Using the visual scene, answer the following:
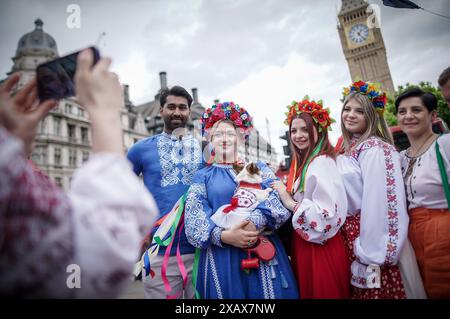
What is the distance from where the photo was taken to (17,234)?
59 cm

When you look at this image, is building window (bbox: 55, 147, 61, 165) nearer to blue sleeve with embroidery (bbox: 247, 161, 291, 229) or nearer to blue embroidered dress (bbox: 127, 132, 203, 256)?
blue embroidered dress (bbox: 127, 132, 203, 256)

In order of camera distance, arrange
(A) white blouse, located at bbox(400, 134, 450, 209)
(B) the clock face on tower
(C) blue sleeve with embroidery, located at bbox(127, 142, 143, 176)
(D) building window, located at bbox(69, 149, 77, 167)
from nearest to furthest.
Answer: (A) white blouse, located at bbox(400, 134, 450, 209) → (C) blue sleeve with embroidery, located at bbox(127, 142, 143, 176) → (D) building window, located at bbox(69, 149, 77, 167) → (B) the clock face on tower

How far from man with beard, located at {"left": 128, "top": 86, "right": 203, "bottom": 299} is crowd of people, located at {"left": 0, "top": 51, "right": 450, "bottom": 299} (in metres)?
0.01

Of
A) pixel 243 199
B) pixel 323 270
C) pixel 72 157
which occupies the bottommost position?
pixel 323 270

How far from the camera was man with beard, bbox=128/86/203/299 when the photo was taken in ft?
7.08

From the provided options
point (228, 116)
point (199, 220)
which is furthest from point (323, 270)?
point (228, 116)

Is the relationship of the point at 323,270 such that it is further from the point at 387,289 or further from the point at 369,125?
the point at 369,125

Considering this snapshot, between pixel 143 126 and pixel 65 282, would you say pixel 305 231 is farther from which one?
pixel 143 126

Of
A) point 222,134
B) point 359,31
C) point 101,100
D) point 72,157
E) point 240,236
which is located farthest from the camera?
point 359,31

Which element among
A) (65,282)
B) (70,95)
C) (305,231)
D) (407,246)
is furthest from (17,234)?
(407,246)

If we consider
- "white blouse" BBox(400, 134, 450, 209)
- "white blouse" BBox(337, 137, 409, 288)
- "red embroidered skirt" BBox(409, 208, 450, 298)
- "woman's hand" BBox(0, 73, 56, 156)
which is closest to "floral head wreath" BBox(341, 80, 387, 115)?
"white blouse" BBox(337, 137, 409, 288)

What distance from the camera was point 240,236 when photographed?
1724 mm

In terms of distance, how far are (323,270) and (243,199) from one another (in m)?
0.79
